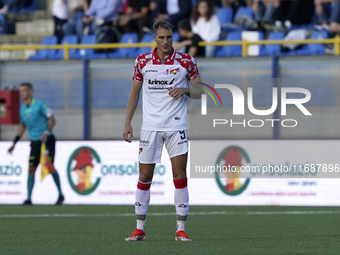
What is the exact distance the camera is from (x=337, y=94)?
41.0ft

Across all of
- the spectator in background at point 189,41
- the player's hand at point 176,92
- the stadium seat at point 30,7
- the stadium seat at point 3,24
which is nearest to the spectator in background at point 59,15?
the stadium seat at point 3,24

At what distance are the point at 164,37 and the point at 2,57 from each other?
1271cm

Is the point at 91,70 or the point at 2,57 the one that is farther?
the point at 2,57

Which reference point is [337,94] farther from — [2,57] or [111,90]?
[2,57]

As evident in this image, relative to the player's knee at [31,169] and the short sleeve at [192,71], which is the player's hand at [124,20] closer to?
the player's knee at [31,169]

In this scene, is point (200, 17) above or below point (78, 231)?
above

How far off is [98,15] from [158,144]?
1081cm

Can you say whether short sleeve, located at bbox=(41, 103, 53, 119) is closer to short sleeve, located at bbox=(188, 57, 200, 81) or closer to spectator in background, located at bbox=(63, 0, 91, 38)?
spectator in background, located at bbox=(63, 0, 91, 38)

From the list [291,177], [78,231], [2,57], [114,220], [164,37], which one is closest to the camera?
[164,37]

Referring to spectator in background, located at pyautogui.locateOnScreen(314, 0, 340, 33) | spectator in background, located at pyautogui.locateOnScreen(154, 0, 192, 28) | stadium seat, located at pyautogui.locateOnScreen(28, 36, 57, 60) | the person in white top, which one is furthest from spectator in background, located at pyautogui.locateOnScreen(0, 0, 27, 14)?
spectator in background, located at pyautogui.locateOnScreen(314, 0, 340, 33)

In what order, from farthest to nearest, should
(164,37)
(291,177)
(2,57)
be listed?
(2,57), (291,177), (164,37)

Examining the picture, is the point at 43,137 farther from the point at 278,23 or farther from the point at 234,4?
the point at 234,4

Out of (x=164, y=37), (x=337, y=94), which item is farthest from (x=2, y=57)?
(x=164, y=37)

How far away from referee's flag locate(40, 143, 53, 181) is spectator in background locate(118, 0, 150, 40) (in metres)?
4.38
